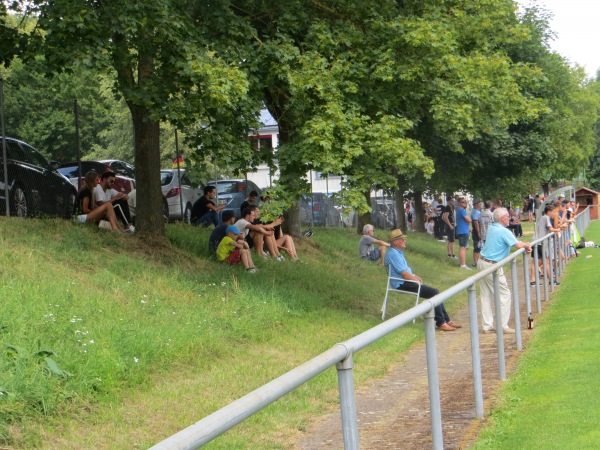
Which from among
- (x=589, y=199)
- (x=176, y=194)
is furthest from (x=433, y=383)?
(x=589, y=199)

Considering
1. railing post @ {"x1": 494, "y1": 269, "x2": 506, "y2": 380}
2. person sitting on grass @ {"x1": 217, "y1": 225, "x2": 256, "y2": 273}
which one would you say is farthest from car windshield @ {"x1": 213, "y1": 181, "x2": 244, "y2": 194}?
railing post @ {"x1": 494, "y1": 269, "x2": 506, "y2": 380}

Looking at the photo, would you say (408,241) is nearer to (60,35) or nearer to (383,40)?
(383,40)

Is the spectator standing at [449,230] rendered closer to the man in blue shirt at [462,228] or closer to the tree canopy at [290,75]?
the man in blue shirt at [462,228]

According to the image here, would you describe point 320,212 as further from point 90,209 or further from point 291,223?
point 90,209

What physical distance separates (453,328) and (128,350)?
148 inches

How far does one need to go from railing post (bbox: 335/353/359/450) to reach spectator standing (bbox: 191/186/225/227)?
60.3ft

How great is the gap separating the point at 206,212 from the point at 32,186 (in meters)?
5.10

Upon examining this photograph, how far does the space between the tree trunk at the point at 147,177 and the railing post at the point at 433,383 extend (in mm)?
11871

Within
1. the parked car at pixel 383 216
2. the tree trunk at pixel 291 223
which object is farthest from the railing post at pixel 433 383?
the parked car at pixel 383 216

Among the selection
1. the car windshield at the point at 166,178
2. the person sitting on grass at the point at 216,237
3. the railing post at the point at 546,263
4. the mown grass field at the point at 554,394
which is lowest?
the mown grass field at the point at 554,394

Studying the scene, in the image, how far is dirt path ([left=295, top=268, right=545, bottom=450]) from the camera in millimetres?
5195

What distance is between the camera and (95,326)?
34.9ft

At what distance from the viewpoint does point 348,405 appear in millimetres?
4391

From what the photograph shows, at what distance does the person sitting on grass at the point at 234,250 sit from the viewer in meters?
17.8
